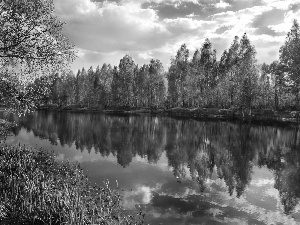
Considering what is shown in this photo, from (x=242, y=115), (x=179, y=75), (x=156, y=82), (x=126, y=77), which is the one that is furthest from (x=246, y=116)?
(x=126, y=77)

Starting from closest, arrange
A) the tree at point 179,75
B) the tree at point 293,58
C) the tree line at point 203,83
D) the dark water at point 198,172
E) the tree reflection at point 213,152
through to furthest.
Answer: the dark water at point 198,172, the tree reflection at point 213,152, the tree at point 293,58, the tree line at point 203,83, the tree at point 179,75

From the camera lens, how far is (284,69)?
214ft

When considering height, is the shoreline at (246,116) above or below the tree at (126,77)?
below

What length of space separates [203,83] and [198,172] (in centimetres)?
7429

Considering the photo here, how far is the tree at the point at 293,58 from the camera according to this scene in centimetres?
6109

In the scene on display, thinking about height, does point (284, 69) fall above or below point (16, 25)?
above

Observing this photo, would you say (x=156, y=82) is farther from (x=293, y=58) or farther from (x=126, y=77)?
(x=293, y=58)

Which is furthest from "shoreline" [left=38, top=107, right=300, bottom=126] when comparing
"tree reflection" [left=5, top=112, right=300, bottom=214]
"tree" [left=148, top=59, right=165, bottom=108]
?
"tree reflection" [left=5, top=112, right=300, bottom=214]

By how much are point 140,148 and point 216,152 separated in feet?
31.2

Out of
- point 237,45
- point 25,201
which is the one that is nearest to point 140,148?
point 25,201

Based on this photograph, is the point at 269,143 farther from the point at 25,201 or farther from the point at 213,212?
the point at 25,201

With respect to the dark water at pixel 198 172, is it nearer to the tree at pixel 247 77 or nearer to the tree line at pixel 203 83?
the tree line at pixel 203 83

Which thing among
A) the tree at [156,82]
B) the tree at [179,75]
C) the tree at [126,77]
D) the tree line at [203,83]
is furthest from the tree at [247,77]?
the tree at [126,77]

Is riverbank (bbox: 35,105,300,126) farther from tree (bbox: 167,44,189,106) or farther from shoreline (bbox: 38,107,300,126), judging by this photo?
tree (bbox: 167,44,189,106)
